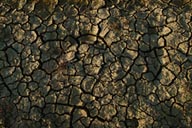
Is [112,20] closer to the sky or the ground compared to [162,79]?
closer to the sky

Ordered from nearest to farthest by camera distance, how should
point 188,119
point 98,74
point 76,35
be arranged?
point 188,119
point 98,74
point 76,35

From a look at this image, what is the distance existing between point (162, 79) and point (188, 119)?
23.9 inches

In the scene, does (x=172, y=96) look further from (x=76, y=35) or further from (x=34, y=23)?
(x=34, y=23)

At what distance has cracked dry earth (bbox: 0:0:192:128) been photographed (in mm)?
4879

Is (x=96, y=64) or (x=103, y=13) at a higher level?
(x=103, y=13)

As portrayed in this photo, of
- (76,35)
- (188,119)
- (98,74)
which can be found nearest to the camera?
(188,119)

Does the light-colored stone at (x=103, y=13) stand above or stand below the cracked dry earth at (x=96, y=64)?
above

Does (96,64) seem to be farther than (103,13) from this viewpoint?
No

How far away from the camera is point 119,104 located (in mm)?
4906

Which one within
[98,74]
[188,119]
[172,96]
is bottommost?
[188,119]

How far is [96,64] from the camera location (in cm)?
518

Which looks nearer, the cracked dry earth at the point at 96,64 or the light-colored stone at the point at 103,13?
the cracked dry earth at the point at 96,64

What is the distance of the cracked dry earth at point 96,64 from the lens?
16.0 ft

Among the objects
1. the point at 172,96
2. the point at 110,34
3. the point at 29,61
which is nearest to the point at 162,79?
the point at 172,96
